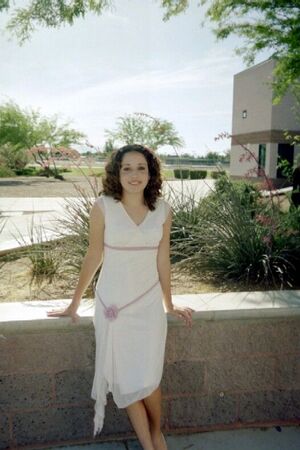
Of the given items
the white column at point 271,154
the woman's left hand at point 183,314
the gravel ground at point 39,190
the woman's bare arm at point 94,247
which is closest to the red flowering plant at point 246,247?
the woman's left hand at point 183,314

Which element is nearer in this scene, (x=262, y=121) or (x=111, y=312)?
(x=111, y=312)

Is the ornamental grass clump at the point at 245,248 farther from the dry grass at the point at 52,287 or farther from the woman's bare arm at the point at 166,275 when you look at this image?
the woman's bare arm at the point at 166,275

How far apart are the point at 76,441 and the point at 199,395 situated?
0.79m

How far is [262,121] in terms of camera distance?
28453 millimetres

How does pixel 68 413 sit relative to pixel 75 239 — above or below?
below

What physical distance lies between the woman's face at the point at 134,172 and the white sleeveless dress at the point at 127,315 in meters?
0.14

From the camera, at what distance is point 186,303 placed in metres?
2.65

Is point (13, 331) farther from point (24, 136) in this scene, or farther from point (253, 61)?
point (24, 136)

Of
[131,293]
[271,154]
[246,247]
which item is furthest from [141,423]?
[271,154]

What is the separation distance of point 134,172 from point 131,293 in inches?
25.8

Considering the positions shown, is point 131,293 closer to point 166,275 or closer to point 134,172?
point 166,275

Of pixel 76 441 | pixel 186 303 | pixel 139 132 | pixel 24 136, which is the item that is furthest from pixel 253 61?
pixel 24 136

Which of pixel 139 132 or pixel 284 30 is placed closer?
pixel 139 132

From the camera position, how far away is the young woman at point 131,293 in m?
2.23
